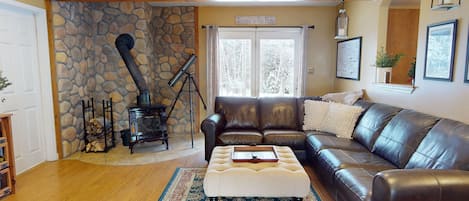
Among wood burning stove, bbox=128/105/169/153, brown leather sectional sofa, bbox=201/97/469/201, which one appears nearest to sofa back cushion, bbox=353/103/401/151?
brown leather sectional sofa, bbox=201/97/469/201

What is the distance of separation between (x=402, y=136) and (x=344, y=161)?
1.95 feet

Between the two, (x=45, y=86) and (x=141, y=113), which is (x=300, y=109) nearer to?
(x=141, y=113)

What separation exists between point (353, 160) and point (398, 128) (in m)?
0.57

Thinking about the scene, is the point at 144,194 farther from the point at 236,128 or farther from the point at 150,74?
the point at 150,74

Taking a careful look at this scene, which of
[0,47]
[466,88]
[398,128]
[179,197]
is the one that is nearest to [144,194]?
[179,197]

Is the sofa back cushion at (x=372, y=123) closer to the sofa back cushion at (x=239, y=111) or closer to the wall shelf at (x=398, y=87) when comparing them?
the wall shelf at (x=398, y=87)

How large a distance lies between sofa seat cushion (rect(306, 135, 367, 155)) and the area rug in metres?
0.46

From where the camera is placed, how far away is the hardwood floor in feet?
9.61

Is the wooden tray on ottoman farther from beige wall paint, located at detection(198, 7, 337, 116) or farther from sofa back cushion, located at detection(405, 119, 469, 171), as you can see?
beige wall paint, located at detection(198, 7, 337, 116)

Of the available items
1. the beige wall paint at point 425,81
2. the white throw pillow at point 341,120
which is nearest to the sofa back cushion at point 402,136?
the beige wall paint at point 425,81

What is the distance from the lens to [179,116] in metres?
5.54

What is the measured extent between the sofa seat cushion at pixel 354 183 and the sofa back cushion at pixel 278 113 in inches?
66.3

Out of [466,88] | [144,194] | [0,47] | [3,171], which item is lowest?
[144,194]

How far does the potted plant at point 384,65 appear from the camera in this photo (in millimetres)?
3582
